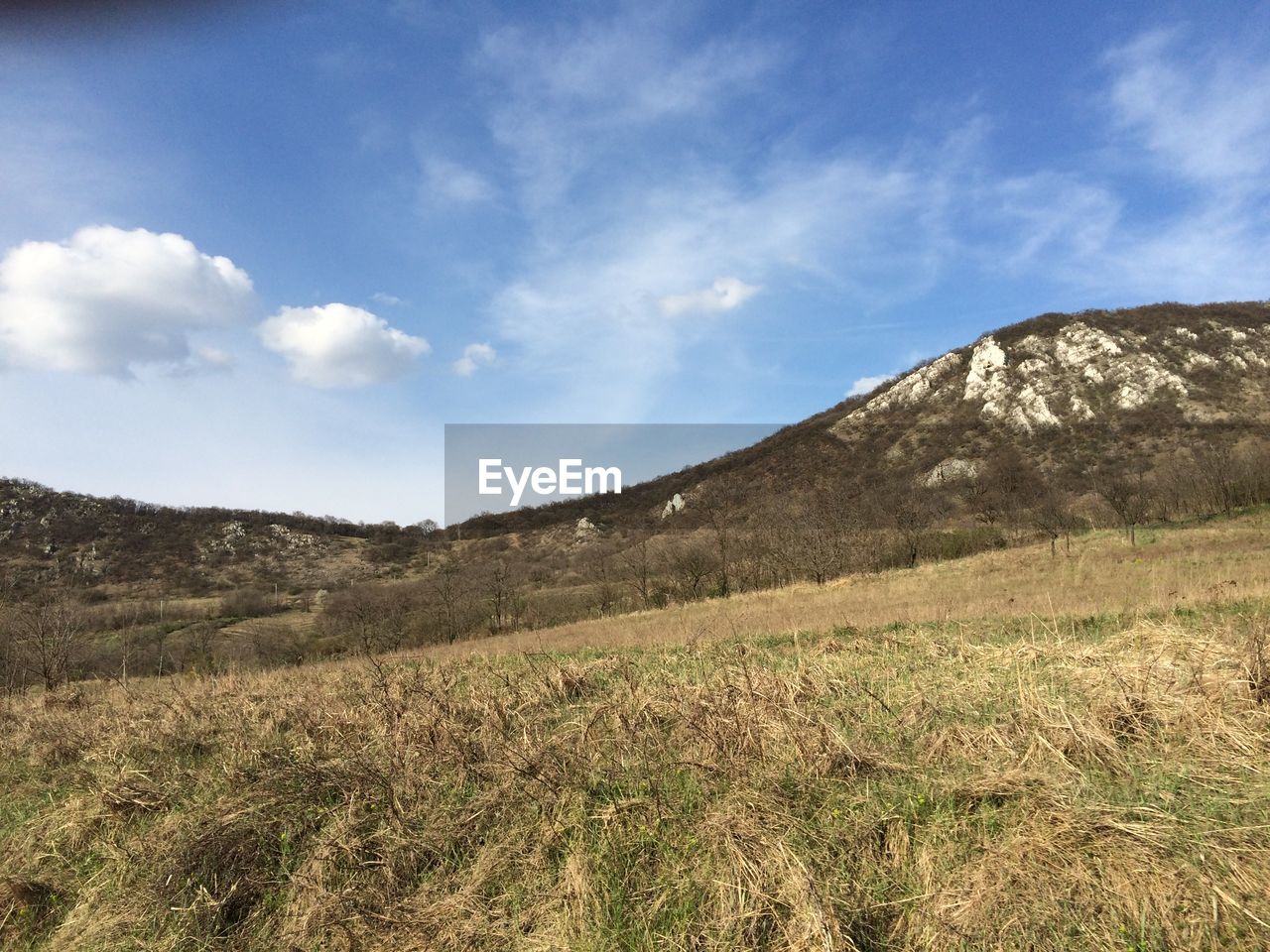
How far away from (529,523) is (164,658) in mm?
56582

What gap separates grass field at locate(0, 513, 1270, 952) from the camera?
3672 millimetres

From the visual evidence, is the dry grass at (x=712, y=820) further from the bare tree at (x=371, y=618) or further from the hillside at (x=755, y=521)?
the bare tree at (x=371, y=618)

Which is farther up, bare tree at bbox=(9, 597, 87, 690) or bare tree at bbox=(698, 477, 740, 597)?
bare tree at bbox=(698, 477, 740, 597)

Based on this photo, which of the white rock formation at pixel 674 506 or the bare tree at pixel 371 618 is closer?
the bare tree at pixel 371 618

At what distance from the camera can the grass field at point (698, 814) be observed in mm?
3672

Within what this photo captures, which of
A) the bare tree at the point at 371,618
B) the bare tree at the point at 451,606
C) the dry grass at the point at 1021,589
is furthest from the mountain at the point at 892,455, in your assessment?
the dry grass at the point at 1021,589

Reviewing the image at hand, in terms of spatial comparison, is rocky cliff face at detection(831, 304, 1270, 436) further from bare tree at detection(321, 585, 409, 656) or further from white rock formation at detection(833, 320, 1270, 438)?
bare tree at detection(321, 585, 409, 656)

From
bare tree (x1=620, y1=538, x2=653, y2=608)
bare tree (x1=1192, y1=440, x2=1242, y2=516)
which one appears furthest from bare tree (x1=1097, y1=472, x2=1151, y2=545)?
bare tree (x1=620, y1=538, x2=653, y2=608)

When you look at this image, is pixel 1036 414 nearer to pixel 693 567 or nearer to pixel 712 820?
pixel 693 567

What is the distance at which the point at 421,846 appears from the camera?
4855 mm

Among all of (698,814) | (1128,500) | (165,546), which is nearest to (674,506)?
(1128,500)

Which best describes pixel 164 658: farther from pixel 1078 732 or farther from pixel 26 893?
pixel 1078 732

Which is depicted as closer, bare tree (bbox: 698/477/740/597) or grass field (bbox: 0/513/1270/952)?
grass field (bbox: 0/513/1270/952)

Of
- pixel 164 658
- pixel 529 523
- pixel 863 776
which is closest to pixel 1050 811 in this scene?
pixel 863 776
